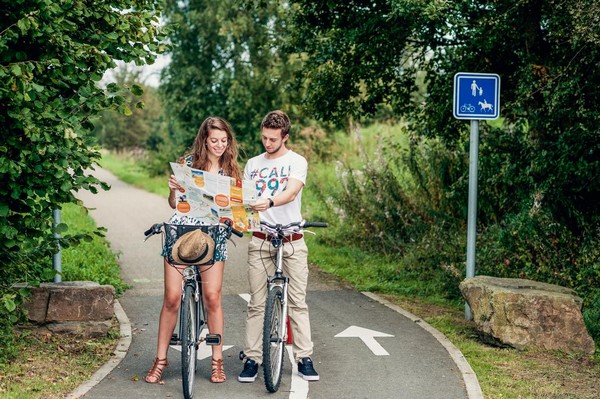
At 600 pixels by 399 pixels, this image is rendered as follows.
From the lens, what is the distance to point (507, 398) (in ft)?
22.1

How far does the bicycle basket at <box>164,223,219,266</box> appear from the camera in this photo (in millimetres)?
6227

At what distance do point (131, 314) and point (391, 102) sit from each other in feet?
17.1

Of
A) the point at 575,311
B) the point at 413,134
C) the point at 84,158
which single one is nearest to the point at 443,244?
the point at 413,134

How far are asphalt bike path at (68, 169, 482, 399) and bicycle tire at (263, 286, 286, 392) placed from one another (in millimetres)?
154

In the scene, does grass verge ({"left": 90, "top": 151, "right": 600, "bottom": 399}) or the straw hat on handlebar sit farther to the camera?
grass verge ({"left": 90, "top": 151, "right": 600, "bottom": 399})

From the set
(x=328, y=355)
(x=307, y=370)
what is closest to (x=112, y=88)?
(x=307, y=370)

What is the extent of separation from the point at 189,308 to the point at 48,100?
2319 mm

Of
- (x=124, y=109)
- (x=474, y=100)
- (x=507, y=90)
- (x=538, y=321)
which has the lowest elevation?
(x=538, y=321)

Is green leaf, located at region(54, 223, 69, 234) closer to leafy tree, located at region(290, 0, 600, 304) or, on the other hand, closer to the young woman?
the young woman

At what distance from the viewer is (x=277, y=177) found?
21.5 feet

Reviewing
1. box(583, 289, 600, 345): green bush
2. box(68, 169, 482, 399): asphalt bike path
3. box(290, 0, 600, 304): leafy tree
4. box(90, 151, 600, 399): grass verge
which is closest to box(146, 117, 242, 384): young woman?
box(68, 169, 482, 399): asphalt bike path

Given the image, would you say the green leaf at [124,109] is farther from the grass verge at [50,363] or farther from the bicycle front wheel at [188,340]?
the bicycle front wheel at [188,340]

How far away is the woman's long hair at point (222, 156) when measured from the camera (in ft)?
21.6

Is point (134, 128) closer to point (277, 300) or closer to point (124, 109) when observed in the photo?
point (124, 109)
